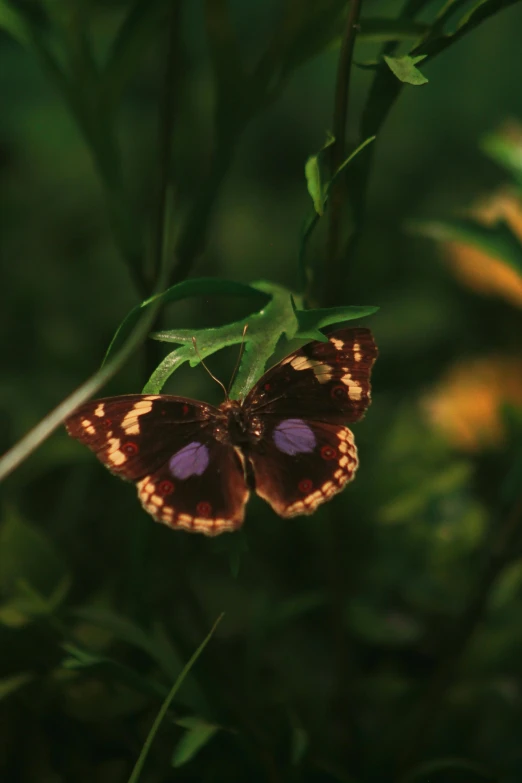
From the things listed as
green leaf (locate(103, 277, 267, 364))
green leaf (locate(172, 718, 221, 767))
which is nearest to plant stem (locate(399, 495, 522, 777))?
green leaf (locate(172, 718, 221, 767))

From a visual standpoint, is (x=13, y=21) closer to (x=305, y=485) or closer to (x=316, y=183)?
(x=316, y=183)

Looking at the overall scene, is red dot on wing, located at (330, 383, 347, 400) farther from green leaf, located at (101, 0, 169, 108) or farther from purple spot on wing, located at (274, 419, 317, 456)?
green leaf, located at (101, 0, 169, 108)

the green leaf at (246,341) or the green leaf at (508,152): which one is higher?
the green leaf at (246,341)

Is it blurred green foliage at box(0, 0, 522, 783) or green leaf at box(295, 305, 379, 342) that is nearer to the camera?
green leaf at box(295, 305, 379, 342)

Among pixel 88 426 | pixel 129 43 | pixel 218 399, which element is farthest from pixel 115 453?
pixel 218 399

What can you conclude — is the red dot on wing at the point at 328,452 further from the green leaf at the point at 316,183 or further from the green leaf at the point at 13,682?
the green leaf at the point at 13,682

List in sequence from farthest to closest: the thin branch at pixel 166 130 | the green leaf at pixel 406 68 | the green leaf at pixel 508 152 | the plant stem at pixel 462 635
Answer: the green leaf at pixel 508 152 < the plant stem at pixel 462 635 < the thin branch at pixel 166 130 < the green leaf at pixel 406 68

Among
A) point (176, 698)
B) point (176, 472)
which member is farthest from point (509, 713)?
point (176, 472)

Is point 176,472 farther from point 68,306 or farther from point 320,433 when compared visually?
point 68,306

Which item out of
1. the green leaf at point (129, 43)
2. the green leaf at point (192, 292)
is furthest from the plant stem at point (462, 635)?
the green leaf at point (129, 43)
